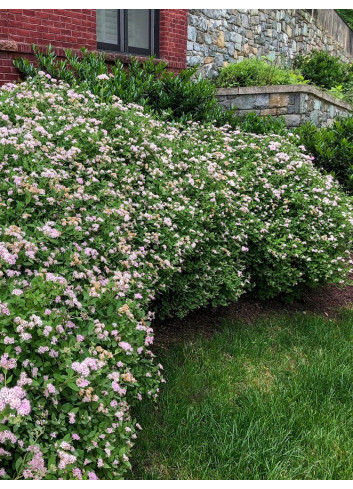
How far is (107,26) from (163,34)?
→ 101 centimetres

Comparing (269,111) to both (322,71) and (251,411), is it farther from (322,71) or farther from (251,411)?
(251,411)

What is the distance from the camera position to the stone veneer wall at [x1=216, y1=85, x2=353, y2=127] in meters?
7.61

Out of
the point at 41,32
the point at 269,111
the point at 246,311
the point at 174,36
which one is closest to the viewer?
the point at 246,311

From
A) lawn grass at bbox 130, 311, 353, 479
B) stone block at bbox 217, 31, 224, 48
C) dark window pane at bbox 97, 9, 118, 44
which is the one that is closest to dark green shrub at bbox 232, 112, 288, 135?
dark window pane at bbox 97, 9, 118, 44

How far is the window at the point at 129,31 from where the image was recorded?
7566mm

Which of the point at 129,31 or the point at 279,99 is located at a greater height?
the point at 129,31

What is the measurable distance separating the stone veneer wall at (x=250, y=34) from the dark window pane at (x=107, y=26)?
1554 mm

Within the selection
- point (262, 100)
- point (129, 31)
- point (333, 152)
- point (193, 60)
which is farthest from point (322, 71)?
point (333, 152)

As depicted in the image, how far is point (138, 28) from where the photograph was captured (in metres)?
8.08

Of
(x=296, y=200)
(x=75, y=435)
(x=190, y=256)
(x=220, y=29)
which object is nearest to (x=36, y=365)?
(x=75, y=435)

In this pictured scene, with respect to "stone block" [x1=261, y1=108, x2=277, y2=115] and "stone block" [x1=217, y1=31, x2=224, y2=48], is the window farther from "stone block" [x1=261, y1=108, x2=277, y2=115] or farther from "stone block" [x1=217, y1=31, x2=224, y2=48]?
"stone block" [x1=261, y1=108, x2=277, y2=115]

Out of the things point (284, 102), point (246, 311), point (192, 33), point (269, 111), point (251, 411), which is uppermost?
point (192, 33)

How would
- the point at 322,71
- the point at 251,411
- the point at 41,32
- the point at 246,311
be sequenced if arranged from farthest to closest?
the point at 322,71
the point at 41,32
the point at 246,311
the point at 251,411

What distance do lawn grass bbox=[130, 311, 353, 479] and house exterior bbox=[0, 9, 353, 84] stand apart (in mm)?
4536
